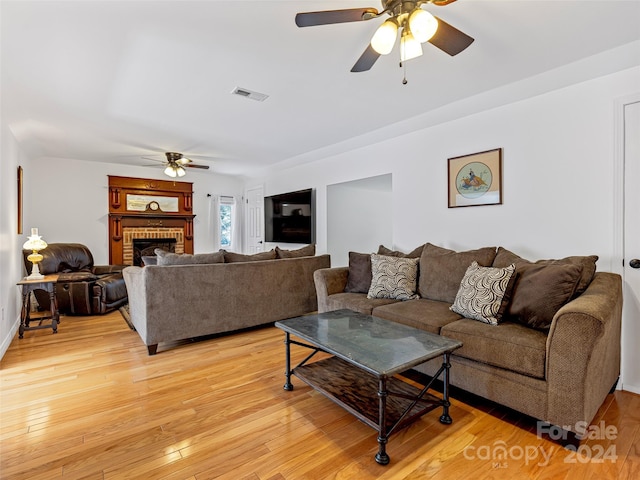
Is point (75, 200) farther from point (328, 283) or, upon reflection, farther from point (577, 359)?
point (577, 359)

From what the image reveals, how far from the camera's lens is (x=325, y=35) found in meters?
2.06

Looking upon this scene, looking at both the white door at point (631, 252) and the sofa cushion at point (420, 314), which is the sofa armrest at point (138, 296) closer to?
the sofa cushion at point (420, 314)

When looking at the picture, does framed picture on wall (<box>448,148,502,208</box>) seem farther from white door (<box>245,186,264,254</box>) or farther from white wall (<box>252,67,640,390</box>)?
white door (<box>245,186,264,254</box>)

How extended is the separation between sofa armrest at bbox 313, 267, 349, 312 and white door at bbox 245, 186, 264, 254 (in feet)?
11.5

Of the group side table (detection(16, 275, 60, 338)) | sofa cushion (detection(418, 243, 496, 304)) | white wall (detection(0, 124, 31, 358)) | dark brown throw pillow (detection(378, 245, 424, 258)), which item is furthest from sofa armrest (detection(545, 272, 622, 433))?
side table (detection(16, 275, 60, 338))

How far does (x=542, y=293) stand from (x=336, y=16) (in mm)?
2041

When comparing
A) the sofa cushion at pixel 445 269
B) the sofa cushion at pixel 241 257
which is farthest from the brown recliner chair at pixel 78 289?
the sofa cushion at pixel 445 269

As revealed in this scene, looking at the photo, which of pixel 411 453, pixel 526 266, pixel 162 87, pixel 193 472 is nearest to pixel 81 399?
pixel 193 472

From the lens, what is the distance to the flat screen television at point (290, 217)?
5.51 metres

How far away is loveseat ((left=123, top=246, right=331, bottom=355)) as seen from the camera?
3.05m

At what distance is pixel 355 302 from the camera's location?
305 cm

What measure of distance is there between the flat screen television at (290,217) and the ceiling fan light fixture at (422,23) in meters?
3.96

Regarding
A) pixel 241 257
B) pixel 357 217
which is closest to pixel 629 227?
pixel 241 257

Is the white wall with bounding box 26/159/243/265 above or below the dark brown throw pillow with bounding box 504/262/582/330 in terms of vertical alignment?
above
